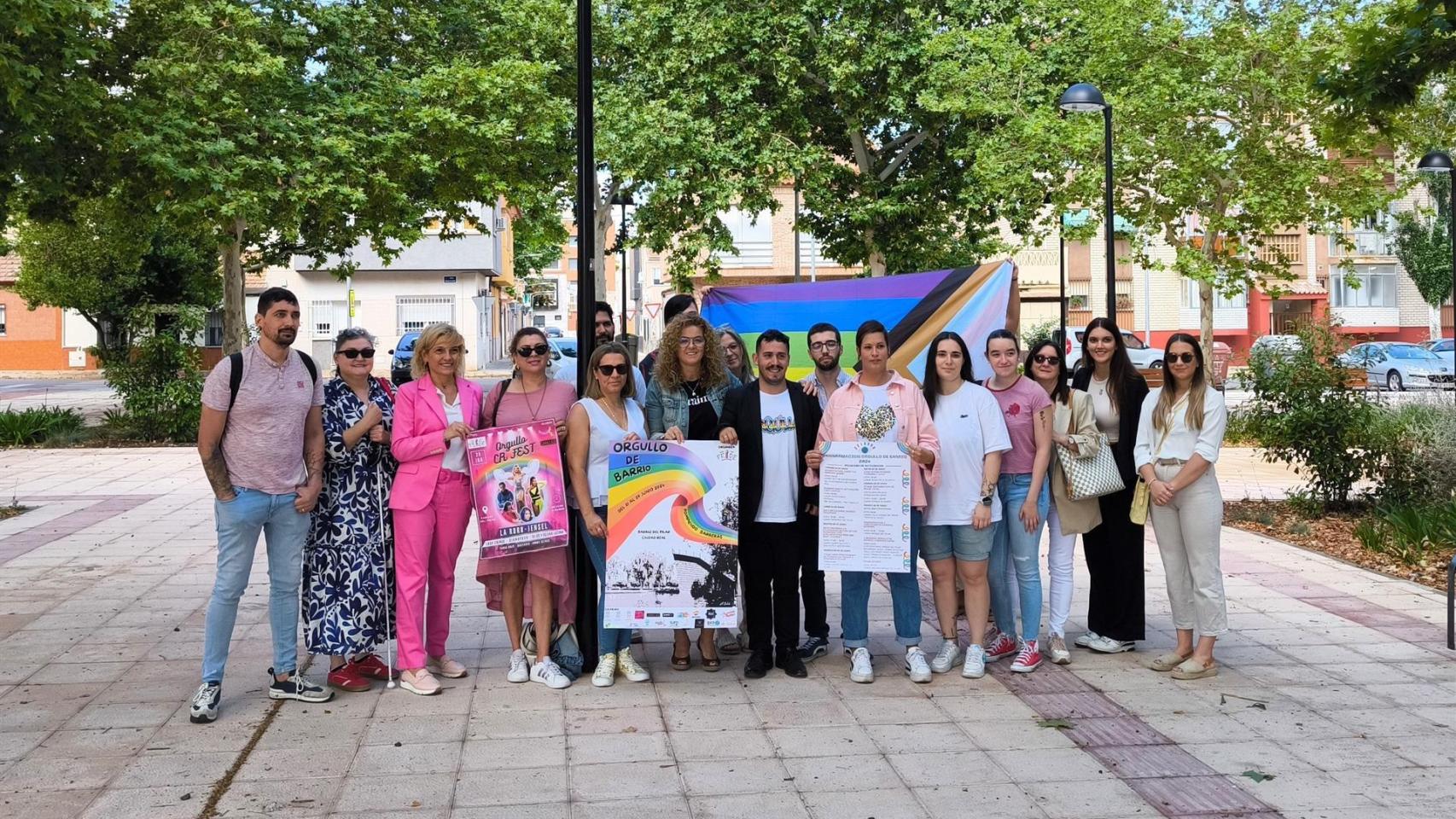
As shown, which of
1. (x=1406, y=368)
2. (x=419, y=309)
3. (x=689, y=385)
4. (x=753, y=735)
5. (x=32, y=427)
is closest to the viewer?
(x=753, y=735)

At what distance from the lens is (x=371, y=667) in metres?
6.68

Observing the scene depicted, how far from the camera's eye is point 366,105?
23.5 metres

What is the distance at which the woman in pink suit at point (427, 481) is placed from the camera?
6332mm

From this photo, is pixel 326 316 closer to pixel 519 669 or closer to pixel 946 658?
pixel 519 669

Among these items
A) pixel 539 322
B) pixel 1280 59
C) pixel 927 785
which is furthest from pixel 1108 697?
pixel 539 322

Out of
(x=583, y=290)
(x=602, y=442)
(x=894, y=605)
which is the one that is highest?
(x=583, y=290)

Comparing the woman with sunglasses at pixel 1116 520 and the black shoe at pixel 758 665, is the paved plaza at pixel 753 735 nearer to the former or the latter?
the black shoe at pixel 758 665

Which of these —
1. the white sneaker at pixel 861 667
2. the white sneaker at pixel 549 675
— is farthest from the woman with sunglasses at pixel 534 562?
the white sneaker at pixel 861 667

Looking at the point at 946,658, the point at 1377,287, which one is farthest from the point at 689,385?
the point at 1377,287

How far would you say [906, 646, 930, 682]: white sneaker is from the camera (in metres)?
6.59

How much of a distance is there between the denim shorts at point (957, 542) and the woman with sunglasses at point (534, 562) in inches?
72.4

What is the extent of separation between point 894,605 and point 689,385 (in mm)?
1548

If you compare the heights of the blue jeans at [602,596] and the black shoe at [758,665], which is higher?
the blue jeans at [602,596]

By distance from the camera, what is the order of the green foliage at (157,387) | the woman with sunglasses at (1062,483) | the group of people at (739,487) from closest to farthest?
the group of people at (739,487) → the woman with sunglasses at (1062,483) → the green foliage at (157,387)
